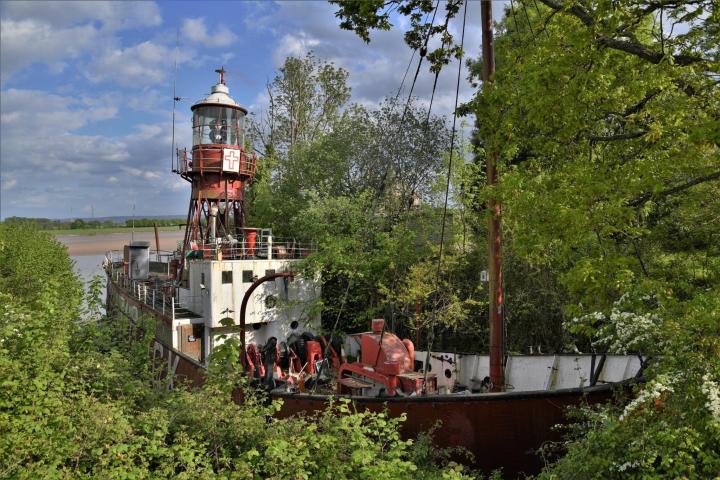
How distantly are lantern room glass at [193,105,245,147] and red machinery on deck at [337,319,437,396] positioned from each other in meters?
13.3

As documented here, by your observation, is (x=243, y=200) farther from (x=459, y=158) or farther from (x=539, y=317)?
(x=539, y=317)

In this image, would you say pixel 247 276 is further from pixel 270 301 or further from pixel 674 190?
pixel 674 190

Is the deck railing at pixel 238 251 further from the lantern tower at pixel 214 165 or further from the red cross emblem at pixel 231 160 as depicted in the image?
the red cross emblem at pixel 231 160

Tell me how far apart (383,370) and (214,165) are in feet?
44.6

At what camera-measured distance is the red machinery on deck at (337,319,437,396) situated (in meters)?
11.2

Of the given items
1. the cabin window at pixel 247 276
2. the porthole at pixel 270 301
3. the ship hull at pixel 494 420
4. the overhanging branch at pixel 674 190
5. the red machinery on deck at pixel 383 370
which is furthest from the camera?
the porthole at pixel 270 301

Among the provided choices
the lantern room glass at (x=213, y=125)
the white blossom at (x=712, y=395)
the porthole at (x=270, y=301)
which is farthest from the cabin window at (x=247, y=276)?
the white blossom at (x=712, y=395)

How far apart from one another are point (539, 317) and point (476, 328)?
2.30 m

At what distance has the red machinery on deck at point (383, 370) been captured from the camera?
11172 millimetres

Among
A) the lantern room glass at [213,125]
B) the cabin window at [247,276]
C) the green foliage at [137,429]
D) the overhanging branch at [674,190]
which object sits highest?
the lantern room glass at [213,125]

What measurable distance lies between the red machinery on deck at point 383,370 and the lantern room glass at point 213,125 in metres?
13.3

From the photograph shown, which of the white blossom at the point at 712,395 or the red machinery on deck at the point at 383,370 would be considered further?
the red machinery on deck at the point at 383,370

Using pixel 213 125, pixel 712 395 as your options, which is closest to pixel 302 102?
pixel 213 125

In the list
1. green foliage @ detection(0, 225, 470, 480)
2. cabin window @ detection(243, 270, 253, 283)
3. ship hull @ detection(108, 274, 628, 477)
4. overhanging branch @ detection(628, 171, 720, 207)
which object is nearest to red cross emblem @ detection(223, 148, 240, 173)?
cabin window @ detection(243, 270, 253, 283)
